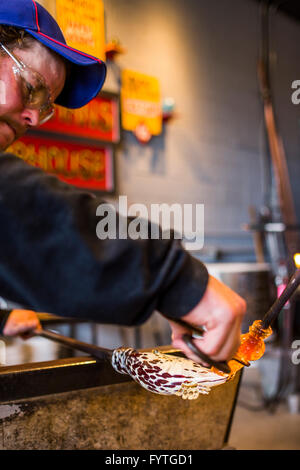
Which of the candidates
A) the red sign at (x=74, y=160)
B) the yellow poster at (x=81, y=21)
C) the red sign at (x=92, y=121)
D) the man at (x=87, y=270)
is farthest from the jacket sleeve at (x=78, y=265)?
the red sign at (x=92, y=121)

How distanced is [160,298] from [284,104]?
4766 mm

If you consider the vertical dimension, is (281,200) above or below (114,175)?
below

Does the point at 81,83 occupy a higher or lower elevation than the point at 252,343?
higher

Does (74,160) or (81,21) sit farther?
(74,160)

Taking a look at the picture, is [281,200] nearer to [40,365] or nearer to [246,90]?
[246,90]

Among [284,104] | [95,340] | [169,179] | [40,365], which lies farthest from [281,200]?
[40,365]

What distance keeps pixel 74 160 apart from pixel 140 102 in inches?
30.9

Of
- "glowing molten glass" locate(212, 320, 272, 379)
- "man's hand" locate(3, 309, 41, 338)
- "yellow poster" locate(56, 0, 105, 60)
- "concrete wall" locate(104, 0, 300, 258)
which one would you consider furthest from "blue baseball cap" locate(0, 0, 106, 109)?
"concrete wall" locate(104, 0, 300, 258)

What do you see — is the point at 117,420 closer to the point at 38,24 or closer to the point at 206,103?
the point at 38,24

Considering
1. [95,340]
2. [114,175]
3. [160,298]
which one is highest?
[114,175]

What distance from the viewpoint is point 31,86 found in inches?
33.5

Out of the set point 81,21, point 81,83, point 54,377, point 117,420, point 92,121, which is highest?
point 92,121

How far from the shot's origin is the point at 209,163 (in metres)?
3.97

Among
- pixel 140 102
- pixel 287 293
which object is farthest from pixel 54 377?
pixel 140 102
